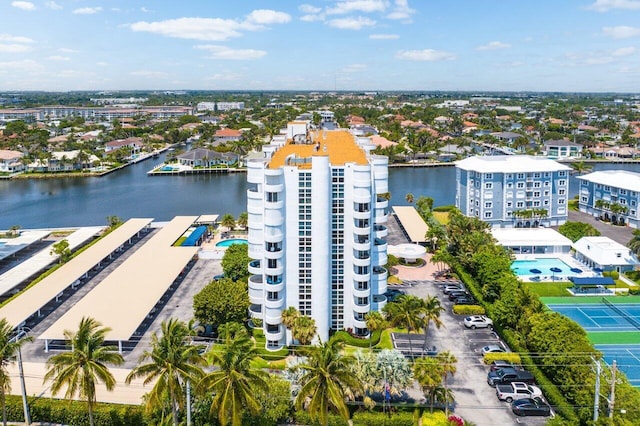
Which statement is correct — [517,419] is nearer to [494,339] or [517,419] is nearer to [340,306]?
[494,339]

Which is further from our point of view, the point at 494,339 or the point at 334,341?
the point at 494,339

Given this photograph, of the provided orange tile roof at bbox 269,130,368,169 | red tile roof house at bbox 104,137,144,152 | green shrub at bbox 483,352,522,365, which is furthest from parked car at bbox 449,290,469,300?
red tile roof house at bbox 104,137,144,152

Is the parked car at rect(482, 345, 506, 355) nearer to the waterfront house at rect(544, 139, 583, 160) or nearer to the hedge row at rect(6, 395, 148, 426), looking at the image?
the hedge row at rect(6, 395, 148, 426)

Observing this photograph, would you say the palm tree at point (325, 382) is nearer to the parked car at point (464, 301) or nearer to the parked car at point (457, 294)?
the parked car at point (464, 301)

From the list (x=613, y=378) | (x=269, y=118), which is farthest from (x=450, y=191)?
(x=269, y=118)

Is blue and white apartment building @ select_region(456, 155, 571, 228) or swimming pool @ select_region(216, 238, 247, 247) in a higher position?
blue and white apartment building @ select_region(456, 155, 571, 228)
